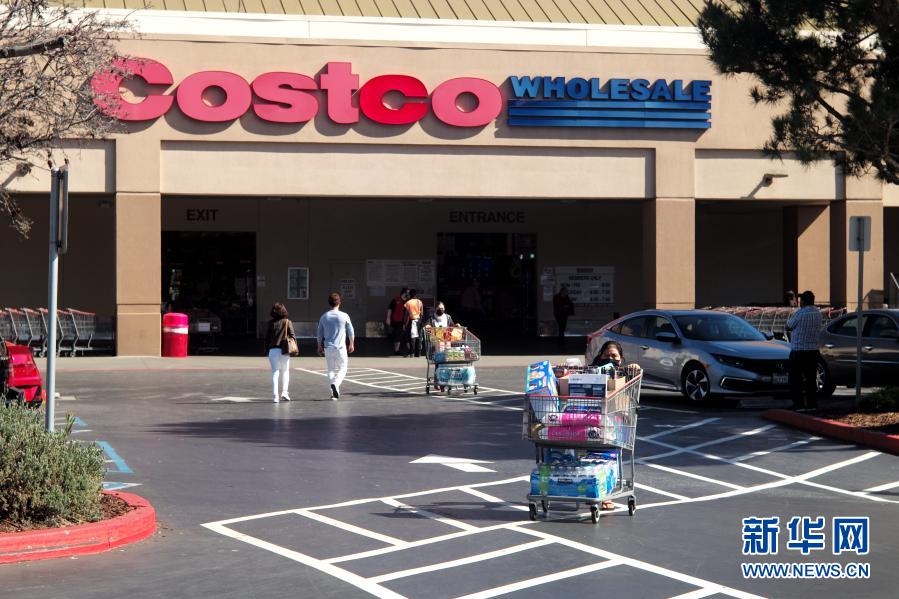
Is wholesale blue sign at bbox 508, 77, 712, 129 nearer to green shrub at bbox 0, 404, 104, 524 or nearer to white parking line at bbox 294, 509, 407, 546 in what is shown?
white parking line at bbox 294, 509, 407, 546

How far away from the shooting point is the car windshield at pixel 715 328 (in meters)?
19.9

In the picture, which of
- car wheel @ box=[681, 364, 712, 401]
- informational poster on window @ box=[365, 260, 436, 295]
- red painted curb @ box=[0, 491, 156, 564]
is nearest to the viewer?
red painted curb @ box=[0, 491, 156, 564]

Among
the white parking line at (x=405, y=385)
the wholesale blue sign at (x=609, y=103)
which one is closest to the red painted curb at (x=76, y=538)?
the white parking line at (x=405, y=385)

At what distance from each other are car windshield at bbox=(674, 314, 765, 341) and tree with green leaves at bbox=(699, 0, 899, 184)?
3465mm

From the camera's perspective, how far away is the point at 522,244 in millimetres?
39281

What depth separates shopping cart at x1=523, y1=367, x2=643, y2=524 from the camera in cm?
1014

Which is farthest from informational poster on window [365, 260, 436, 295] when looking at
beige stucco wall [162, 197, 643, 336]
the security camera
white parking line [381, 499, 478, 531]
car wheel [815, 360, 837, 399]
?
white parking line [381, 499, 478, 531]

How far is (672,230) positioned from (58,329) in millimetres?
15903

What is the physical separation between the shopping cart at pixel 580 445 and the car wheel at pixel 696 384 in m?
8.84

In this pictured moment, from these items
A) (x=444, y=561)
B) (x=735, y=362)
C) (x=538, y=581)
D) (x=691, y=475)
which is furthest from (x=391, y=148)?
(x=538, y=581)

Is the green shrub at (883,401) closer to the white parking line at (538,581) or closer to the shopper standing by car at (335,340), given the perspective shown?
the shopper standing by car at (335,340)

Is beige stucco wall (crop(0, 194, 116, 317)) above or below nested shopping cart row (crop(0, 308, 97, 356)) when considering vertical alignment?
above

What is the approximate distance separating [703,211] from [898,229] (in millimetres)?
6697

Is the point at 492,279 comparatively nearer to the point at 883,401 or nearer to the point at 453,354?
the point at 453,354
